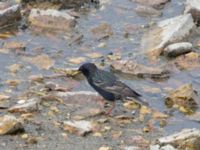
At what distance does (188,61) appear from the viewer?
362 inches

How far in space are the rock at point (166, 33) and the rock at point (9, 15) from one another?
1791 mm

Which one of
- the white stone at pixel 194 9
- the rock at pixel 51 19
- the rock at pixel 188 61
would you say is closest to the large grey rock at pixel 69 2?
the rock at pixel 51 19

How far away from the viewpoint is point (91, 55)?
9398 mm

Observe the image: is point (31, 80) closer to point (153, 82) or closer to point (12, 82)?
point (12, 82)

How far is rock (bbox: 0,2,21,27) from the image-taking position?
9.99 meters

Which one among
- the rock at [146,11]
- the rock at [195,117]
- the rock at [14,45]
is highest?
the rock at [146,11]

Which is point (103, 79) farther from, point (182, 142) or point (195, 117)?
point (182, 142)

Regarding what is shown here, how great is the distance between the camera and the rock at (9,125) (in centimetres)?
698

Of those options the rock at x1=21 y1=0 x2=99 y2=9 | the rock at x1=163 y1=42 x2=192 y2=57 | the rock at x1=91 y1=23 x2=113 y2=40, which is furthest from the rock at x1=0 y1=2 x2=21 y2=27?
the rock at x1=163 y1=42 x2=192 y2=57

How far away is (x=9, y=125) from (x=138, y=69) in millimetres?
2396

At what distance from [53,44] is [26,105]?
2189mm

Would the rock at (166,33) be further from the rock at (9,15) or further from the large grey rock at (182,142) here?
the large grey rock at (182,142)

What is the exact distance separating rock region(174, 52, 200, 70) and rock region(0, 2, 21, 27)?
2.40 metres

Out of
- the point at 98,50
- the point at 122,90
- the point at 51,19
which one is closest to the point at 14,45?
the point at 51,19
